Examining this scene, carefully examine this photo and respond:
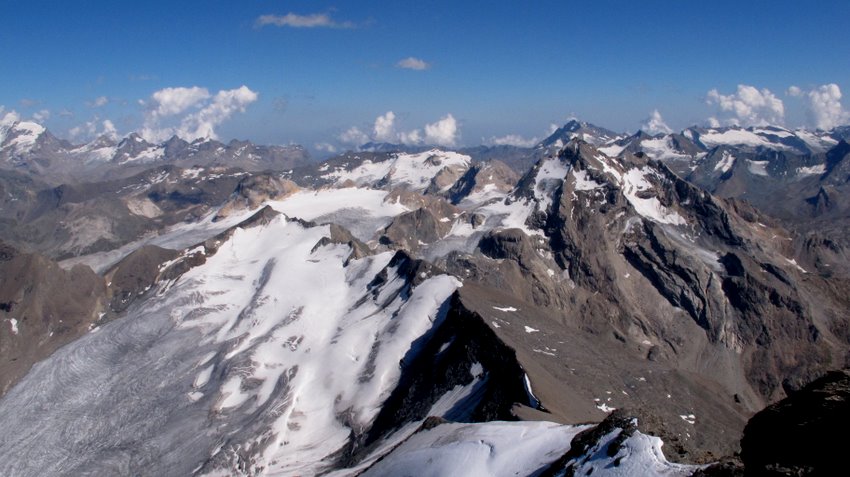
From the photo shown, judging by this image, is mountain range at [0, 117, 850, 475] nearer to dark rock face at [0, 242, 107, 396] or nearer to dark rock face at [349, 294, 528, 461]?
dark rock face at [349, 294, 528, 461]

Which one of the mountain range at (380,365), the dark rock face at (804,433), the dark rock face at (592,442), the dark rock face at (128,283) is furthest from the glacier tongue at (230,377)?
the dark rock face at (804,433)

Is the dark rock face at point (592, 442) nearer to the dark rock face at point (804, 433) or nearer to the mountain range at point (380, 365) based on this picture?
the mountain range at point (380, 365)

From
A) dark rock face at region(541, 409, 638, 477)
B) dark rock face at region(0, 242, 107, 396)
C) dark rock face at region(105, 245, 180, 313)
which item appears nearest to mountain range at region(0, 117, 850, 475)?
dark rock face at region(541, 409, 638, 477)

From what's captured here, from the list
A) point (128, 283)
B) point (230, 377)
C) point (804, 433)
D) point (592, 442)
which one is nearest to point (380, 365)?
point (230, 377)

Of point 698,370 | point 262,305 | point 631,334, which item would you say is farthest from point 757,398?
point 262,305

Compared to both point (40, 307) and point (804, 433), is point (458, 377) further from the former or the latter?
point (40, 307)

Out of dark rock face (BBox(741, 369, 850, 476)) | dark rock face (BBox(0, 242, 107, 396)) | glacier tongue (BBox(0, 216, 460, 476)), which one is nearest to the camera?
dark rock face (BBox(741, 369, 850, 476))
